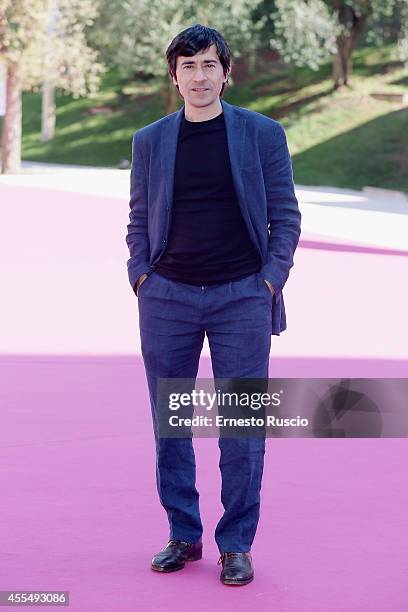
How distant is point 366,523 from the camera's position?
18.2ft

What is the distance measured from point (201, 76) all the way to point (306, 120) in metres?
41.8

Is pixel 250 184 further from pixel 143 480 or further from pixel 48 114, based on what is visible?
pixel 48 114

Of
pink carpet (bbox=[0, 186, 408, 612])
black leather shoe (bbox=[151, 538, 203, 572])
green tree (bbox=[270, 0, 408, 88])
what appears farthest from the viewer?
green tree (bbox=[270, 0, 408, 88])

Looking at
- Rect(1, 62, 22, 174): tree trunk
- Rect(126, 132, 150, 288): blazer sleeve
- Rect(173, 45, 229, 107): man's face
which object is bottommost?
Rect(1, 62, 22, 174): tree trunk

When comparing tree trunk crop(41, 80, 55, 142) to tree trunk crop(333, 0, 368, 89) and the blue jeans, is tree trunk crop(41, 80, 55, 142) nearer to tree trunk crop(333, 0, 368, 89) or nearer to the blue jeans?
tree trunk crop(333, 0, 368, 89)

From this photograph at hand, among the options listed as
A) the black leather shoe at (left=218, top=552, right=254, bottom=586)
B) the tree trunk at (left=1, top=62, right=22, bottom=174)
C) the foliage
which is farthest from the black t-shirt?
the tree trunk at (left=1, top=62, right=22, bottom=174)

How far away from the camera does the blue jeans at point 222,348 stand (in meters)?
4.54

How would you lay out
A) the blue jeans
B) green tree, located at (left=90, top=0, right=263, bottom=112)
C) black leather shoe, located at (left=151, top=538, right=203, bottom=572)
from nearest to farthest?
the blue jeans < black leather shoe, located at (left=151, top=538, right=203, bottom=572) < green tree, located at (left=90, top=0, right=263, bottom=112)

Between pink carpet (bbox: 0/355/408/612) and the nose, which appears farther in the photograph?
pink carpet (bbox: 0/355/408/612)

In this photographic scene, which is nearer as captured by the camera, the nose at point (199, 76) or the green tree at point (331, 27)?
the nose at point (199, 76)

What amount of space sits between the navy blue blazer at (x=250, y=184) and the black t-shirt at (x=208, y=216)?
41 mm

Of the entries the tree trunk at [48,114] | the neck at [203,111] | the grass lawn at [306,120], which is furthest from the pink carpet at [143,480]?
the tree trunk at [48,114]

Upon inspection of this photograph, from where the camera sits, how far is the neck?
453 centimetres

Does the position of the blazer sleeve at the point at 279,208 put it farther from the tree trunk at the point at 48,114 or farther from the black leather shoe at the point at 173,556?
the tree trunk at the point at 48,114
